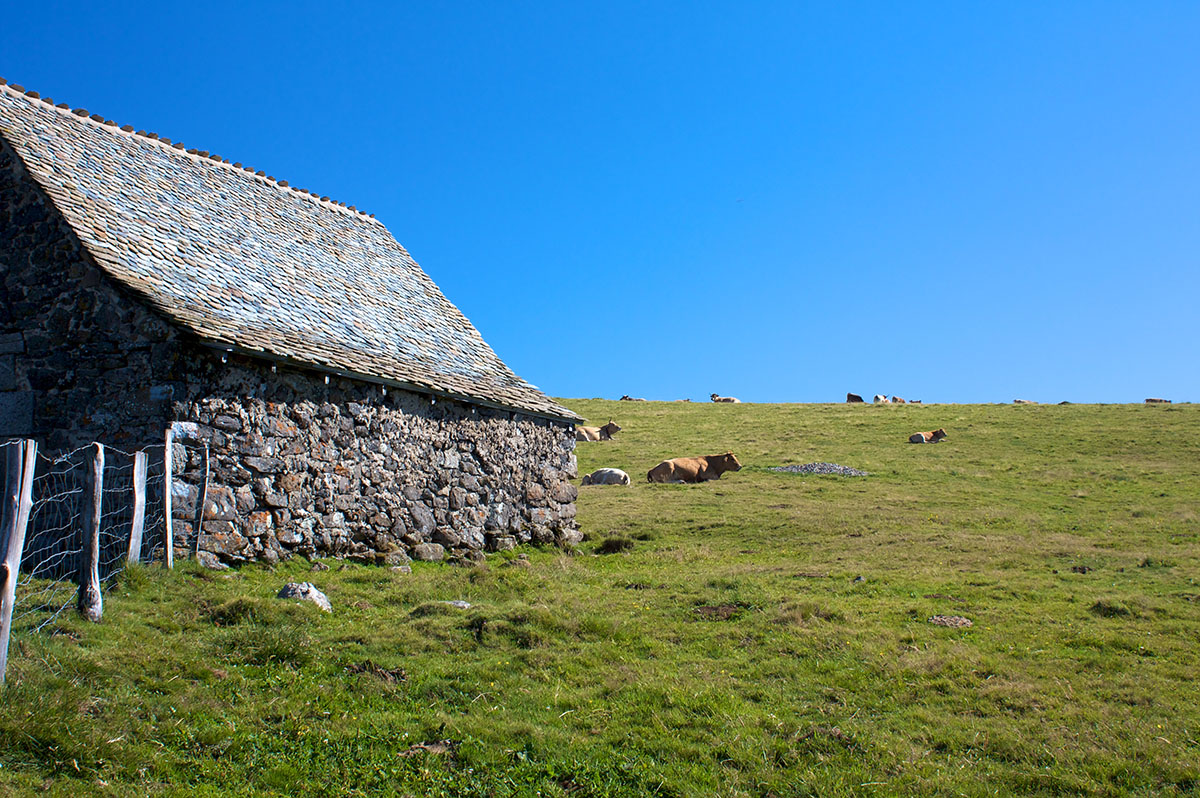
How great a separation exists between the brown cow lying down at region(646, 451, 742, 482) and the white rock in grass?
18986mm

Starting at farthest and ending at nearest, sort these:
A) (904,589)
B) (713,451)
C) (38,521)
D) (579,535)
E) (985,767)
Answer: (713,451), (579,535), (904,589), (38,521), (985,767)

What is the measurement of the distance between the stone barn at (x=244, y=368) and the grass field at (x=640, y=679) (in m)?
1.41

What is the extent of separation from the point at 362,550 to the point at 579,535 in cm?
638

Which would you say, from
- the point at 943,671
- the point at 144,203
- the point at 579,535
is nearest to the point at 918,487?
the point at 579,535

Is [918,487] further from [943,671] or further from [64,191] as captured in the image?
[64,191]

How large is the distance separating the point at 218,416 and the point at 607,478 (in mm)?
17438

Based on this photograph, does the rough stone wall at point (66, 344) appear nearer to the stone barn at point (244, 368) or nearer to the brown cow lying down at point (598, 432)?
the stone barn at point (244, 368)

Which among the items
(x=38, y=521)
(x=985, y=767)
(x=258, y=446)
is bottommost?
(x=985, y=767)

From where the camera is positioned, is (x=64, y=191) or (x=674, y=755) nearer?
(x=674, y=755)

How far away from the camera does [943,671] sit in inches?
380

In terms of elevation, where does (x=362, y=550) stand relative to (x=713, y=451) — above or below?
below

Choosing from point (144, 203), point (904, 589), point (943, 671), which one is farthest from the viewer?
point (144, 203)

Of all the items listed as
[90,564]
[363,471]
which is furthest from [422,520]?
[90,564]

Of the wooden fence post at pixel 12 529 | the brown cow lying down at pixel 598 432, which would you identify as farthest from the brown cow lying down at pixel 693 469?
the wooden fence post at pixel 12 529
